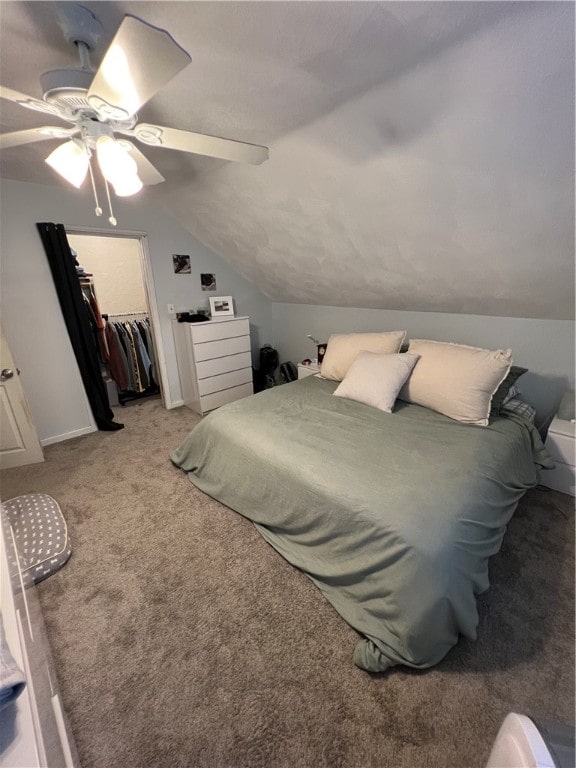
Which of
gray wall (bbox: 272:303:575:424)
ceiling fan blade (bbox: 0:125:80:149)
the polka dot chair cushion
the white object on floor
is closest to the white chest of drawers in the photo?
gray wall (bbox: 272:303:575:424)

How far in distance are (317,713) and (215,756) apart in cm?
36

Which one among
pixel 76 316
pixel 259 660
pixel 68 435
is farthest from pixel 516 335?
pixel 68 435

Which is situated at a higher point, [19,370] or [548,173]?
[548,173]

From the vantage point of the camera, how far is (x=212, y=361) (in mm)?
3395

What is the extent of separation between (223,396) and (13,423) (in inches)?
72.7

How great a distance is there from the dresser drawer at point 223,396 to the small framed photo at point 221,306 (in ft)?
2.88

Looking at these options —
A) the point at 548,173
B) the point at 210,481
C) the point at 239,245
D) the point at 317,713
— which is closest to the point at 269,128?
the point at 548,173

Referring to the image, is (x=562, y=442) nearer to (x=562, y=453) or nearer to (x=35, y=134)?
(x=562, y=453)

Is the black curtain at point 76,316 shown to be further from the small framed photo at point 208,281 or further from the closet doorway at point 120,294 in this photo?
the small framed photo at point 208,281

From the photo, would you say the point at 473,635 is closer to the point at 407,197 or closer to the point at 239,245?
the point at 407,197

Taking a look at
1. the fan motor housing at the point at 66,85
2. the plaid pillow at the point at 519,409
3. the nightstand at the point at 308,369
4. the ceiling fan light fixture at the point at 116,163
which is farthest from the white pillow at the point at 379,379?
the fan motor housing at the point at 66,85

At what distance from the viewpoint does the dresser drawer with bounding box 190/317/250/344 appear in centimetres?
320

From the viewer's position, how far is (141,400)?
156 inches

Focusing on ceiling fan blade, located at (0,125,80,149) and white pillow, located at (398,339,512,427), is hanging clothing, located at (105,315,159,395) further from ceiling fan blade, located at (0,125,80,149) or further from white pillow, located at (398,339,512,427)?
white pillow, located at (398,339,512,427)
